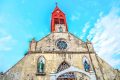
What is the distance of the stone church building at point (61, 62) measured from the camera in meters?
19.0

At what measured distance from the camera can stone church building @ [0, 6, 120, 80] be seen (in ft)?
62.2

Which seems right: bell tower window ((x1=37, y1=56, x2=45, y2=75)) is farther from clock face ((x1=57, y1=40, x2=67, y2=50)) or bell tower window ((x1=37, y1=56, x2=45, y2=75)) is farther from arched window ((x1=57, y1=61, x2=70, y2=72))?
clock face ((x1=57, y1=40, x2=67, y2=50))

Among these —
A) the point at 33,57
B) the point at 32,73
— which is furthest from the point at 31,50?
the point at 32,73

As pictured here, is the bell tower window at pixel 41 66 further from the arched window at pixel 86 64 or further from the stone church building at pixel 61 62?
the arched window at pixel 86 64

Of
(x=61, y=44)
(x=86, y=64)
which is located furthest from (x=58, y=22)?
(x=86, y=64)

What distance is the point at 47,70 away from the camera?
1967 centimetres

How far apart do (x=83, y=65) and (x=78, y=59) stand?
3.42 ft

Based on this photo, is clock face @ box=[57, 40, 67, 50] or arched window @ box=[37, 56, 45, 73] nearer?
arched window @ box=[37, 56, 45, 73]

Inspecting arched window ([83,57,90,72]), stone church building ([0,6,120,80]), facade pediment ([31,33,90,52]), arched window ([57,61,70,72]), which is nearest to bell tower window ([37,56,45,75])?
stone church building ([0,6,120,80])

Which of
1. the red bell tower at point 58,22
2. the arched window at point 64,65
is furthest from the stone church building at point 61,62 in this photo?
the red bell tower at point 58,22

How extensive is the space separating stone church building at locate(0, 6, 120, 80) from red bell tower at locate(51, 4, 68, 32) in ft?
4.56

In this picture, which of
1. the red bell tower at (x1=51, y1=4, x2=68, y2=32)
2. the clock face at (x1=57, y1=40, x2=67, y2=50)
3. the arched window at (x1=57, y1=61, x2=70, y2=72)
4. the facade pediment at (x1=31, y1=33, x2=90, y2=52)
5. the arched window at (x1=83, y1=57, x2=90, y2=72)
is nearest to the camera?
the arched window at (x1=57, y1=61, x2=70, y2=72)

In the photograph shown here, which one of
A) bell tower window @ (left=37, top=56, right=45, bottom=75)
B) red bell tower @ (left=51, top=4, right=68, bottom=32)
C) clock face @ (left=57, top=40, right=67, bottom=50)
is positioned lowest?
bell tower window @ (left=37, top=56, right=45, bottom=75)

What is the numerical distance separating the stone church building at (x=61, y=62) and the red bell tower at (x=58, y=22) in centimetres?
139
